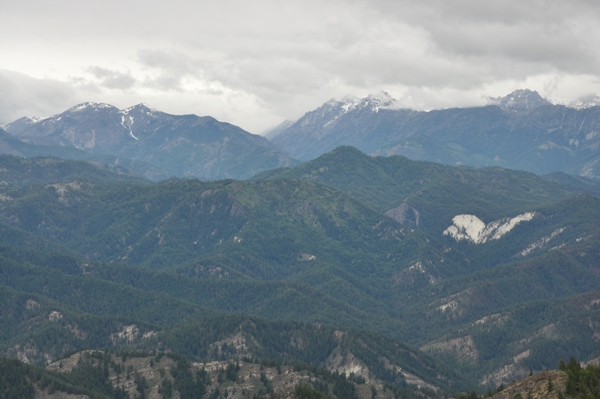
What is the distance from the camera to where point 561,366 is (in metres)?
195

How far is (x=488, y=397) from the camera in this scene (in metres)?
199

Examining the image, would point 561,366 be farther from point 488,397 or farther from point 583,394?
point 583,394

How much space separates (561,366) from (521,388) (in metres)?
13.0

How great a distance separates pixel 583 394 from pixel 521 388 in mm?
24879

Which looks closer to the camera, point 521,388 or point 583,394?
point 583,394

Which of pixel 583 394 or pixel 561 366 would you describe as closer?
pixel 583 394

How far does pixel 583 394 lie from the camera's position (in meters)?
165

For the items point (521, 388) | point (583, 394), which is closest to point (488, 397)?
point (521, 388)

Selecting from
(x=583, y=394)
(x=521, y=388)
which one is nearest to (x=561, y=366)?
(x=521, y=388)

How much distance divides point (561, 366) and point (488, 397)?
58.7ft

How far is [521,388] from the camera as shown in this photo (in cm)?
18850

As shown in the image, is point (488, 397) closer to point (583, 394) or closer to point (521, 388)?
point (521, 388)
